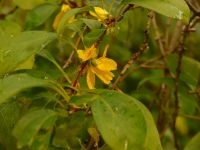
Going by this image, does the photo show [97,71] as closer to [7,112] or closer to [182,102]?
[7,112]

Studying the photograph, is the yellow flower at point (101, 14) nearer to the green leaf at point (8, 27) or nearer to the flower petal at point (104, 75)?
the flower petal at point (104, 75)

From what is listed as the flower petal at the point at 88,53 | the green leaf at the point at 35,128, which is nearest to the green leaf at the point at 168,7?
the flower petal at the point at 88,53

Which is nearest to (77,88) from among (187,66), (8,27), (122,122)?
(122,122)

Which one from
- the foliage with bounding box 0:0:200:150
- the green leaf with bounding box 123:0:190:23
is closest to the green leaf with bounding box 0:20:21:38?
the foliage with bounding box 0:0:200:150

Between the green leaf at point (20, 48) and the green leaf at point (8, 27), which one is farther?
the green leaf at point (8, 27)

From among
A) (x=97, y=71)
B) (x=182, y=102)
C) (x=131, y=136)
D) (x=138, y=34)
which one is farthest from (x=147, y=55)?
(x=131, y=136)

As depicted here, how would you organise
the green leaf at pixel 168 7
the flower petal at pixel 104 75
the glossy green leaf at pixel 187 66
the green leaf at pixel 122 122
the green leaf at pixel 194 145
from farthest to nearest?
the glossy green leaf at pixel 187 66
the green leaf at pixel 194 145
the flower petal at pixel 104 75
the green leaf at pixel 168 7
the green leaf at pixel 122 122

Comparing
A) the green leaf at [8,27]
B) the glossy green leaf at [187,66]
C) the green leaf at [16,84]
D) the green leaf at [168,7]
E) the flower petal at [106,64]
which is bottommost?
the glossy green leaf at [187,66]
